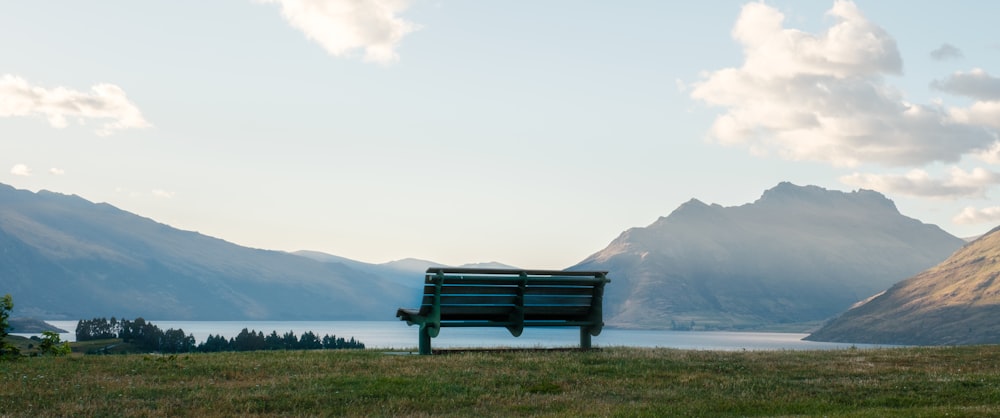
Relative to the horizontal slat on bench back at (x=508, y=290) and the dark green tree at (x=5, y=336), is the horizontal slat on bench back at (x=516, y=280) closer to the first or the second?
the horizontal slat on bench back at (x=508, y=290)

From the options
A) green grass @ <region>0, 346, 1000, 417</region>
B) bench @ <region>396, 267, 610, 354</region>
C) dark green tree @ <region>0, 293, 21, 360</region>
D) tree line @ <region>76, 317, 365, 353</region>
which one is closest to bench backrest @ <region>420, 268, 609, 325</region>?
bench @ <region>396, 267, 610, 354</region>

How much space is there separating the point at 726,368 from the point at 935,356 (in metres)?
6.17

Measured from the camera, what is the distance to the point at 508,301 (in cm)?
2248

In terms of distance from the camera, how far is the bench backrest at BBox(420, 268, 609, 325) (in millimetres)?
21484

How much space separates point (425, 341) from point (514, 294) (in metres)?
2.43

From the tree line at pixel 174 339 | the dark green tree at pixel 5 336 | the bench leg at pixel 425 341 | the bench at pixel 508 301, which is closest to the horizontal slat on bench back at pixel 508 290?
the bench at pixel 508 301

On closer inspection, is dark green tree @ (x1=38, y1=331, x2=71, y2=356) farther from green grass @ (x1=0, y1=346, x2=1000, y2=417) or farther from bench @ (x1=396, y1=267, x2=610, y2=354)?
bench @ (x1=396, y1=267, x2=610, y2=354)

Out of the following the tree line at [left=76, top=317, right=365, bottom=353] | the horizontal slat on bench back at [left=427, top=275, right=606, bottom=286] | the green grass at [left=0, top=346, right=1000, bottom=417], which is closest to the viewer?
the green grass at [left=0, top=346, right=1000, bottom=417]

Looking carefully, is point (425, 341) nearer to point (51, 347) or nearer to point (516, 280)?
point (516, 280)

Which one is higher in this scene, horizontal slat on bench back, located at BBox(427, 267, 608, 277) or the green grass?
horizontal slat on bench back, located at BBox(427, 267, 608, 277)

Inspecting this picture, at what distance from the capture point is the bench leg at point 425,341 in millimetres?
21531

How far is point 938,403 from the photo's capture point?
15039 millimetres

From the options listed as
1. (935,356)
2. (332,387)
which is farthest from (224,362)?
(935,356)

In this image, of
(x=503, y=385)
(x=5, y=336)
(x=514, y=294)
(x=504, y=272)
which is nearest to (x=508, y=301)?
(x=514, y=294)
